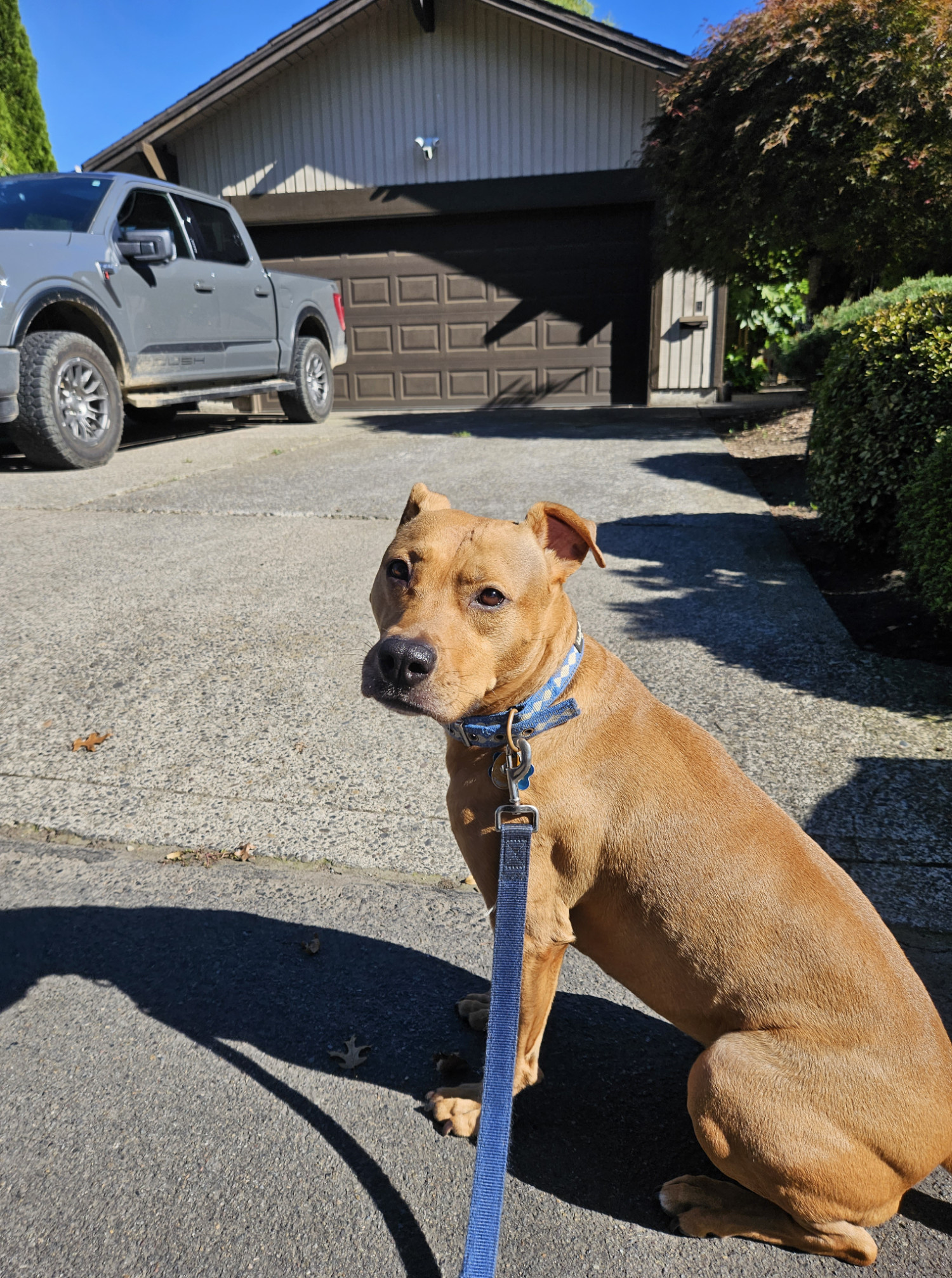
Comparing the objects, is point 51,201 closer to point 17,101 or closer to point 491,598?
point 491,598

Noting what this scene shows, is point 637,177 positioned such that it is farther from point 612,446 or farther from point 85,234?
point 85,234

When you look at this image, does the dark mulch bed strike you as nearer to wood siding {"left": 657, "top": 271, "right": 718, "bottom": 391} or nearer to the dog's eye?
the dog's eye

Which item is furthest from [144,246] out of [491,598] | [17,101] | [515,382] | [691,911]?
[17,101]

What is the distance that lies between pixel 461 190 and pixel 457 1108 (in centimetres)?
1410

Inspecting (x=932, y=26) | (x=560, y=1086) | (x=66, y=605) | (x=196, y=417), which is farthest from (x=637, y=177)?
(x=560, y=1086)

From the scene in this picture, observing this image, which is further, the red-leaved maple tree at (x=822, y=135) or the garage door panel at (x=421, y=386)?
the garage door panel at (x=421, y=386)

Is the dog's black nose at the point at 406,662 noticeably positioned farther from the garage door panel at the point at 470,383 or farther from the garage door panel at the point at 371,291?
the garage door panel at the point at 371,291

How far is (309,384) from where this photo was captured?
11969 mm

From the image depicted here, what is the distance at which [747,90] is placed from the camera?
30.0 ft

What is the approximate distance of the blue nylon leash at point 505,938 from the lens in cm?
154

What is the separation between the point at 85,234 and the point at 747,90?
6907 mm

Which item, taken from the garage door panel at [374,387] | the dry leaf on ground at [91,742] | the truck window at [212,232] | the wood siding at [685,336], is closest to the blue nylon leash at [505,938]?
the dry leaf on ground at [91,742]

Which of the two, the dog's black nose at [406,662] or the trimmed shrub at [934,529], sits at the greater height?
the dog's black nose at [406,662]

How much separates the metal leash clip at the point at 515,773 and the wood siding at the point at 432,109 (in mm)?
13268
